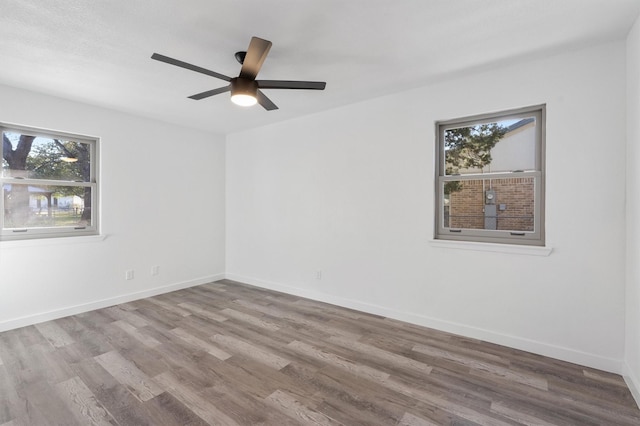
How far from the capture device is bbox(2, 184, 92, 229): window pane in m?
3.34

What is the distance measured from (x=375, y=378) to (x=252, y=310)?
6.27 feet

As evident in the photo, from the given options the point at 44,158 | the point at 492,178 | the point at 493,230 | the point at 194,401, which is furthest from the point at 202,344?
the point at 492,178

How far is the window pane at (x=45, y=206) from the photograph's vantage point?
11.0ft

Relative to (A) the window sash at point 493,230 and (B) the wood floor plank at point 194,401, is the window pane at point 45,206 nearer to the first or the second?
(B) the wood floor plank at point 194,401

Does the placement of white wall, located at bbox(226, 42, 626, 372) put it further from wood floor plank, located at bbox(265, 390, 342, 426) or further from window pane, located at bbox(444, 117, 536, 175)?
wood floor plank, located at bbox(265, 390, 342, 426)

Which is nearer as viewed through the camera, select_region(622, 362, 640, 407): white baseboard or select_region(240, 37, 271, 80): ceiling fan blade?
select_region(240, 37, 271, 80): ceiling fan blade

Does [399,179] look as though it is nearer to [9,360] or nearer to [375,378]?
[375,378]

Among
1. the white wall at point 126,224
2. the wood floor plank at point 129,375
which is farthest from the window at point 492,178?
the white wall at point 126,224

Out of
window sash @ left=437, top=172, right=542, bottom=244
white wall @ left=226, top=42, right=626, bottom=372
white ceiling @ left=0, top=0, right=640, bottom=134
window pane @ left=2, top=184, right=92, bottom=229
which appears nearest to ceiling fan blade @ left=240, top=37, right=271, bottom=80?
white ceiling @ left=0, top=0, right=640, bottom=134

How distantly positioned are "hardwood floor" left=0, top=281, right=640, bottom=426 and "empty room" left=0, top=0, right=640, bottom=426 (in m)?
0.02

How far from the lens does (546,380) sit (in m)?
2.29

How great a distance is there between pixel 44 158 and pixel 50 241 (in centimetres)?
96

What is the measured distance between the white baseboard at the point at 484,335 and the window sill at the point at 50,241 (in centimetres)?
258

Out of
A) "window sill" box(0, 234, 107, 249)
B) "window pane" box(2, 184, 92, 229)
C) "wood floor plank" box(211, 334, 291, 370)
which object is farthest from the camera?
"window pane" box(2, 184, 92, 229)
